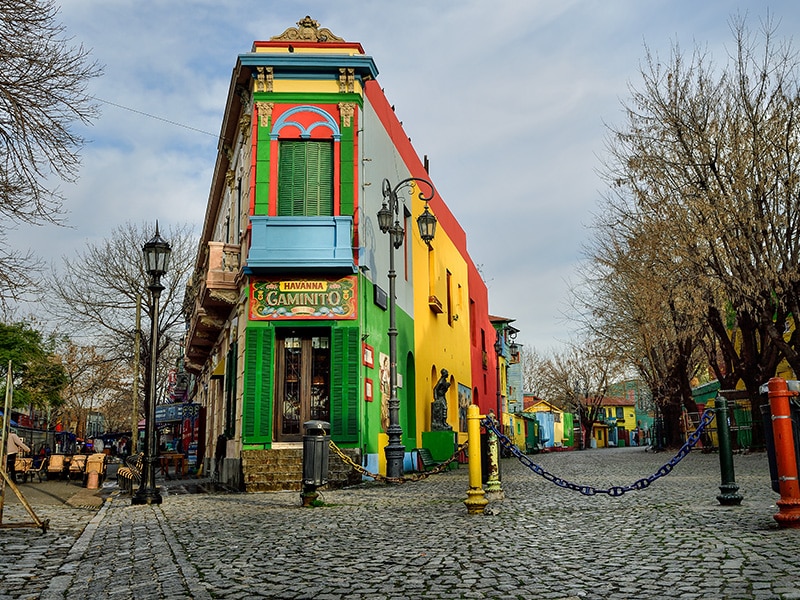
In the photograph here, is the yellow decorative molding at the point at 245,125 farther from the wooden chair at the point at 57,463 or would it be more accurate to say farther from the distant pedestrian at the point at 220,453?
the wooden chair at the point at 57,463

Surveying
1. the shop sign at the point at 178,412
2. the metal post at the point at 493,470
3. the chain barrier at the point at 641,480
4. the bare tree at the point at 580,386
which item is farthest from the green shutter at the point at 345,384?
the bare tree at the point at 580,386

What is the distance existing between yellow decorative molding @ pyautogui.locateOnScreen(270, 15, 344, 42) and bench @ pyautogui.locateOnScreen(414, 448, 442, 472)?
1043cm

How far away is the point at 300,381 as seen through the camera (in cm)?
1573

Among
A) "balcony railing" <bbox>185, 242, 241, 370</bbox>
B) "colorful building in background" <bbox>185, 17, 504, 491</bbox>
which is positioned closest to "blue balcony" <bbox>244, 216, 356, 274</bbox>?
"colorful building in background" <bbox>185, 17, 504, 491</bbox>

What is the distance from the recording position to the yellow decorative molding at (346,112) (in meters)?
16.2

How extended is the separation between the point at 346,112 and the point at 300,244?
3132 mm

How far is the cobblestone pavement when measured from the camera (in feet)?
15.9

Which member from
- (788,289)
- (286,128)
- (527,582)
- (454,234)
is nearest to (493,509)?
(527,582)

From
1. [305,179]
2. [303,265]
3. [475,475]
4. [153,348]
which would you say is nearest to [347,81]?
[305,179]

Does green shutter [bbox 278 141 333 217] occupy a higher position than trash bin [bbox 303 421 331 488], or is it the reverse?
green shutter [bbox 278 141 333 217]

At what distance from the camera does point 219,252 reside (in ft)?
57.7

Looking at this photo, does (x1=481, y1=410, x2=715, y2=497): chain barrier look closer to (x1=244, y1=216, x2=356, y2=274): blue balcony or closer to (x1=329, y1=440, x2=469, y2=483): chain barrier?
(x1=329, y1=440, x2=469, y2=483): chain barrier

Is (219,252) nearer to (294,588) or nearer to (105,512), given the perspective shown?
(105,512)

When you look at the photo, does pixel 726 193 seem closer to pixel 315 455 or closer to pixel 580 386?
pixel 315 455
